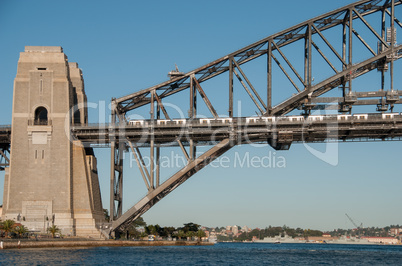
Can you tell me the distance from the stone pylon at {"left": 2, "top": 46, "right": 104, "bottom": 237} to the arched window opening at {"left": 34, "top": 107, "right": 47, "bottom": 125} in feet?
0.39

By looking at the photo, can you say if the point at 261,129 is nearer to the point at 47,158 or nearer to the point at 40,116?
the point at 47,158

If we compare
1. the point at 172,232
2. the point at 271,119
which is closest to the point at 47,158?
the point at 271,119

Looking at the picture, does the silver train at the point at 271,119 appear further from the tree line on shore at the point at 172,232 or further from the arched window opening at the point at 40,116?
the tree line on shore at the point at 172,232

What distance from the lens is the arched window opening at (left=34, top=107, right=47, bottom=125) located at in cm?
10069

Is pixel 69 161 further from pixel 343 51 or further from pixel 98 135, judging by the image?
pixel 343 51

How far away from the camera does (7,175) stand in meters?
103

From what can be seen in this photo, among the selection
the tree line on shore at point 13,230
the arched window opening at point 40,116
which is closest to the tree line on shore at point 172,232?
the arched window opening at point 40,116

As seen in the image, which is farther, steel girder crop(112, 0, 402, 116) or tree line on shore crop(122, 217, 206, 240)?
tree line on shore crop(122, 217, 206, 240)

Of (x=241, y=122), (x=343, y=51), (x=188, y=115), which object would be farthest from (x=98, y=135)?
(x=343, y=51)

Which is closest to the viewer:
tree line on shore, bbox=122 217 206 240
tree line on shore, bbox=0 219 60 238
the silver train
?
tree line on shore, bbox=0 219 60 238

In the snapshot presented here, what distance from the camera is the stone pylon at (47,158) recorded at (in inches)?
3824

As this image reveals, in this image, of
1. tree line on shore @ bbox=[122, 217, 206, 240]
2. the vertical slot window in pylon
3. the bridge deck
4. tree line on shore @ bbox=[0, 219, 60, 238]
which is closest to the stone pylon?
the vertical slot window in pylon

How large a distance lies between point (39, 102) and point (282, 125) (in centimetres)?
3583

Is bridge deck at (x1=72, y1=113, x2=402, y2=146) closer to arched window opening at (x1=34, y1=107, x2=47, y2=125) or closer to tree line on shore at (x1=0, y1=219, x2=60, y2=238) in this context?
arched window opening at (x1=34, y1=107, x2=47, y2=125)
